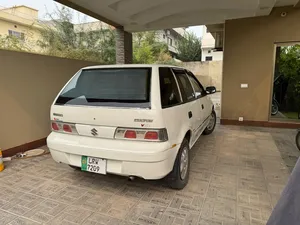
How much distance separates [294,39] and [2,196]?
21.2 feet

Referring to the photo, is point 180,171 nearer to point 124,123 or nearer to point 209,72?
point 124,123

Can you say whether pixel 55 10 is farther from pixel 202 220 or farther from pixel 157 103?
pixel 202 220

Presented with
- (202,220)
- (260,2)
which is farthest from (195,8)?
(202,220)

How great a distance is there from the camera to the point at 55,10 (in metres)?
7.92

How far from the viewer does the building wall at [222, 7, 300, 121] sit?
5174 mm

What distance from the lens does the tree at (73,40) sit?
7.07m

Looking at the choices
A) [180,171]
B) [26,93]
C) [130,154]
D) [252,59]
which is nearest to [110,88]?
[130,154]

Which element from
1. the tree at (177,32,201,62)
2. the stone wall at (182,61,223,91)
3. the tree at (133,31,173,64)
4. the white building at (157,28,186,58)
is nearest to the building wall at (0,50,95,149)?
the tree at (133,31,173,64)

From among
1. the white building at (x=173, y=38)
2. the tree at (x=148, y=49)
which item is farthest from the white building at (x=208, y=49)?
the tree at (x=148, y=49)

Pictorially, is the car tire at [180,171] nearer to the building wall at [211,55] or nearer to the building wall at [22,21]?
the building wall at [22,21]

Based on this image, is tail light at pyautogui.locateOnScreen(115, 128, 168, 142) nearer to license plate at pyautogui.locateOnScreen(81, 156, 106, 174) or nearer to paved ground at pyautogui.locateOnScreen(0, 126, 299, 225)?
license plate at pyautogui.locateOnScreen(81, 156, 106, 174)

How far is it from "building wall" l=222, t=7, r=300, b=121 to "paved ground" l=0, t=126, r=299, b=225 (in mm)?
2311

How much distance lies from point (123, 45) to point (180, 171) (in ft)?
17.6

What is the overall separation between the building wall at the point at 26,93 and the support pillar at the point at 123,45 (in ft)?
8.86
